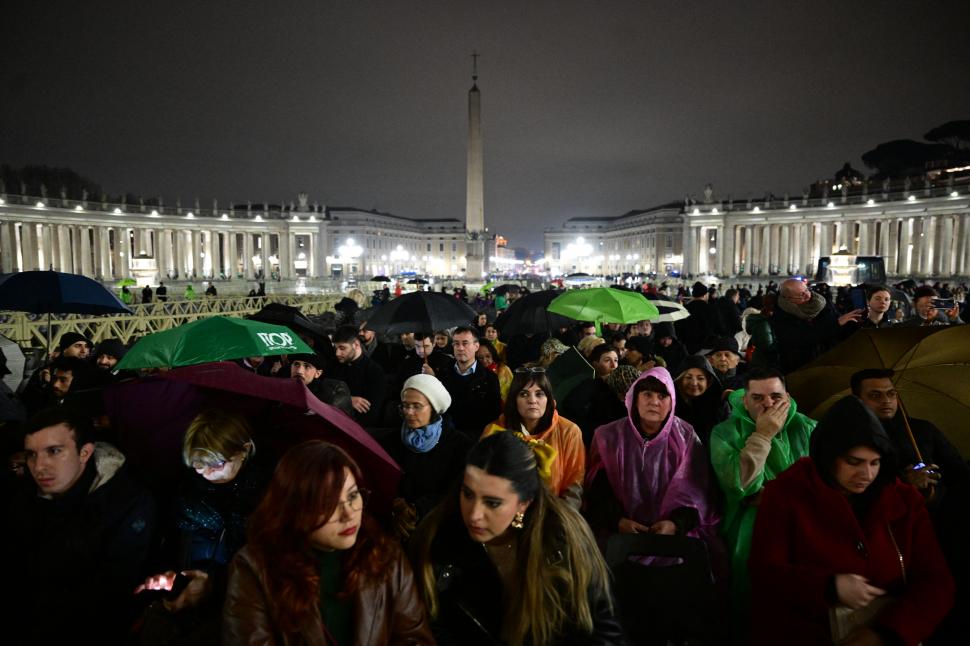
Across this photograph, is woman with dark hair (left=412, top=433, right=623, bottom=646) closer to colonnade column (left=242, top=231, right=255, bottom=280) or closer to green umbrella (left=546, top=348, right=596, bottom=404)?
green umbrella (left=546, top=348, right=596, bottom=404)

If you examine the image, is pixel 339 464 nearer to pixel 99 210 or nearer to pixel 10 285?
pixel 10 285

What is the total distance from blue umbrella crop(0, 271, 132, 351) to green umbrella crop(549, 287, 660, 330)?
20.3 feet

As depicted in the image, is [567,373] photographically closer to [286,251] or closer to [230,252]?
[230,252]

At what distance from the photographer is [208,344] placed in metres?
4.97

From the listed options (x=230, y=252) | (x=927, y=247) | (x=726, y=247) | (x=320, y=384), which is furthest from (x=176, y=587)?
(x=726, y=247)

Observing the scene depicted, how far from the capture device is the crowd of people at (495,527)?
2359mm

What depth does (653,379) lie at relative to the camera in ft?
12.8

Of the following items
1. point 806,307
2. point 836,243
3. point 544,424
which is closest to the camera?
point 544,424

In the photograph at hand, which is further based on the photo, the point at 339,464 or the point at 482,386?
the point at 482,386

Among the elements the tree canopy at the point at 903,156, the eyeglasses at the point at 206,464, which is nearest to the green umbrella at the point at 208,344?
the eyeglasses at the point at 206,464

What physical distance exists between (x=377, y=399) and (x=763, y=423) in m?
3.93

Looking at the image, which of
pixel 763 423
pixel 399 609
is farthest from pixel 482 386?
pixel 399 609

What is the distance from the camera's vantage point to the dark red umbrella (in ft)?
10.6

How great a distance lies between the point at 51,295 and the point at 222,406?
533 cm
